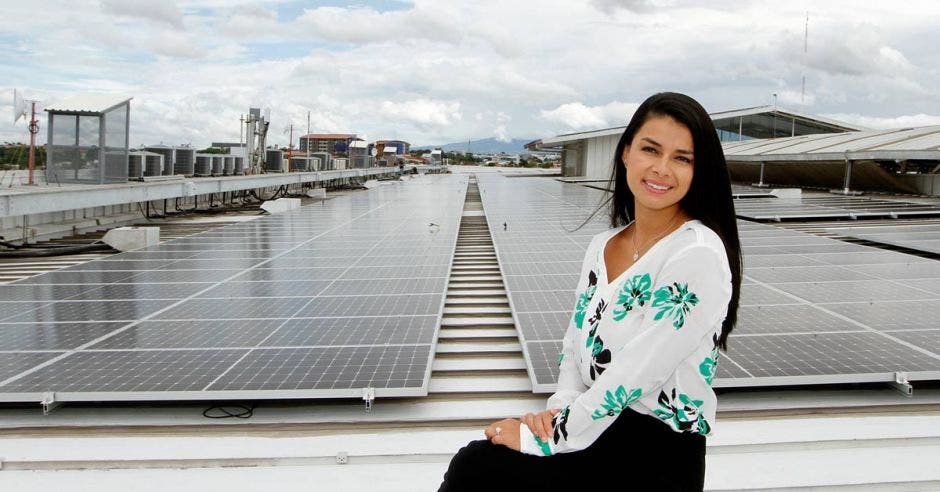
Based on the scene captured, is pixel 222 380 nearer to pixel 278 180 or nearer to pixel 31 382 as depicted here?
pixel 31 382

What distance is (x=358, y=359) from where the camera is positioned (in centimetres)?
612

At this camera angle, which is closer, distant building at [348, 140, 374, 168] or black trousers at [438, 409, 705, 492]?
black trousers at [438, 409, 705, 492]

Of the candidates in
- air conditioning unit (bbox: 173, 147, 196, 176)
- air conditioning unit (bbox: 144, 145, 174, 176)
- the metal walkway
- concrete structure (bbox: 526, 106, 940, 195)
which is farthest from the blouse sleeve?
air conditioning unit (bbox: 173, 147, 196, 176)

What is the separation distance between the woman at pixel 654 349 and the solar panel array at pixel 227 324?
127 inches

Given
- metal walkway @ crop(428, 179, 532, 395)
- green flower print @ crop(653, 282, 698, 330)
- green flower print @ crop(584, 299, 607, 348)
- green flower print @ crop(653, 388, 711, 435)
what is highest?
green flower print @ crop(653, 282, 698, 330)

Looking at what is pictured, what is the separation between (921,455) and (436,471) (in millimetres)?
3432

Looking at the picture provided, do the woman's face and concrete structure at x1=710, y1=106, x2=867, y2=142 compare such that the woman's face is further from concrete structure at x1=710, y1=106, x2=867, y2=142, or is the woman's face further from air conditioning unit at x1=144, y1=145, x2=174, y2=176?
concrete structure at x1=710, y1=106, x2=867, y2=142

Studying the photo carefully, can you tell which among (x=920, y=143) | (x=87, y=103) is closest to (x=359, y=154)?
(x=87, y=103)

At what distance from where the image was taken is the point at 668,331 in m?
2.16

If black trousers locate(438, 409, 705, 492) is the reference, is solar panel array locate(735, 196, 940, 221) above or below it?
above

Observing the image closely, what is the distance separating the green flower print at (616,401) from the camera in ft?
7.22

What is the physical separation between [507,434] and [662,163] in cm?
107

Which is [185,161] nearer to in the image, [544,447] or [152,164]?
[152,164]

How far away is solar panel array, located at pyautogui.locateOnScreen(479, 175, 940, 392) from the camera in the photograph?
569cm
